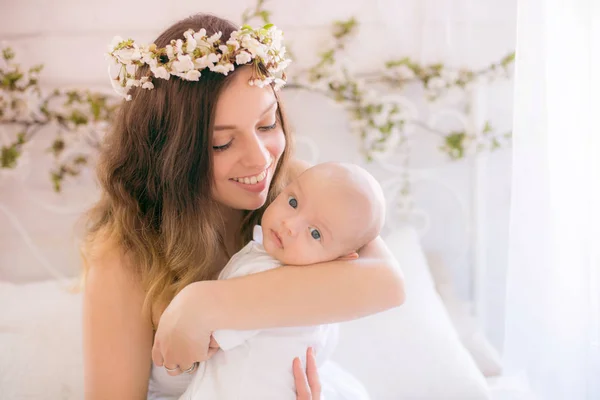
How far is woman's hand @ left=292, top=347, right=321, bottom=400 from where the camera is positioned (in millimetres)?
1174

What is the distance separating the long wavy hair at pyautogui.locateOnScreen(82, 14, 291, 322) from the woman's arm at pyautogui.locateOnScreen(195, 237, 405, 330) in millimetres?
207

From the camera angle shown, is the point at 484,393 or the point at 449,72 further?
the point at 449,72

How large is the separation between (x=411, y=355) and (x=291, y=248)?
2.23ft

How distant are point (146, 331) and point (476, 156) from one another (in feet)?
4.56

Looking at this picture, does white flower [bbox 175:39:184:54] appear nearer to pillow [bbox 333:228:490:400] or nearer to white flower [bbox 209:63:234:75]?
white flower [bbox 209:63:234:75]

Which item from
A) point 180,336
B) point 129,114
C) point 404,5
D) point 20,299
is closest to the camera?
point 180,336

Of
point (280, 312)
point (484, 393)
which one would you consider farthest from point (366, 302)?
point (484, 393)

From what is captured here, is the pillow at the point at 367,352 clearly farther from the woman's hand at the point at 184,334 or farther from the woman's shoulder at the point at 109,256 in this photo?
the woman's hand at the point at 184,334

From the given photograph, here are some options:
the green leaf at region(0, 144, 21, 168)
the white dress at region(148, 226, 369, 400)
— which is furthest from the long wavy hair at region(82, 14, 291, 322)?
the green leaf at region(0, 144, 21, 168)

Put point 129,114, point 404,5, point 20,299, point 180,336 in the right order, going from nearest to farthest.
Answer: point 180,336
point 129,114
point 20,299
point 404,5

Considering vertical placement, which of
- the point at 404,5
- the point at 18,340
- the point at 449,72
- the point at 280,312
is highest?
the point at 404,5

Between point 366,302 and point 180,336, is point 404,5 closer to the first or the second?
point 366,302

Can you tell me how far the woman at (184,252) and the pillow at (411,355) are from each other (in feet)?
1.47

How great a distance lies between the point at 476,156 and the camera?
2.13m
